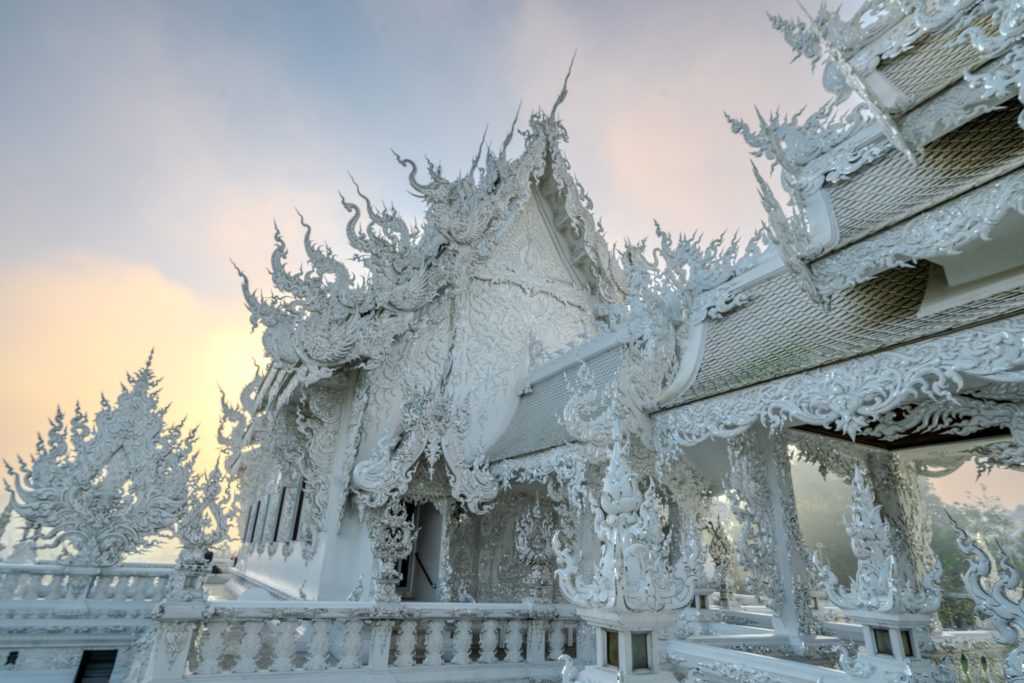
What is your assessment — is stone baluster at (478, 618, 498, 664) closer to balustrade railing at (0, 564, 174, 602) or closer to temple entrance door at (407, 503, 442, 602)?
temple entrance door at (407, 503, 442, 602)

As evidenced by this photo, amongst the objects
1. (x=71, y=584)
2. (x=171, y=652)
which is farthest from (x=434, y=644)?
(x=71, y=584)

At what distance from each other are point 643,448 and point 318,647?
3.21 meters

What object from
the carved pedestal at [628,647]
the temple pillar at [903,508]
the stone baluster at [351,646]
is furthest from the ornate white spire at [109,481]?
the temple pillar at [903,508]

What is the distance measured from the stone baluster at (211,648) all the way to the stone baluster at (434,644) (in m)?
1.63

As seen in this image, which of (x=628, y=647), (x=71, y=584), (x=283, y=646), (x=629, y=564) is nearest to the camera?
(x=628, y=647)

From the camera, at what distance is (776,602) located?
451 cm

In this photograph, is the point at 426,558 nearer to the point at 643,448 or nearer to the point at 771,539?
the point at 643,448

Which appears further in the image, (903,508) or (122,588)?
(903,508)

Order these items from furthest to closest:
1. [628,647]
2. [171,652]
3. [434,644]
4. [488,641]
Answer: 1. [488,641]
2. [434,644]
3. [171,652]
4. [628,647]

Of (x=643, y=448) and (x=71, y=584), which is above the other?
(x=643, y=448)

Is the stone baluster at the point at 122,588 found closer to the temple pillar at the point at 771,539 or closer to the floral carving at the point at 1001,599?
the temple pillar at the point at 771,539

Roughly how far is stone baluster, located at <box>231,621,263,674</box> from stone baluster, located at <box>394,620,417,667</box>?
1122 millimetres

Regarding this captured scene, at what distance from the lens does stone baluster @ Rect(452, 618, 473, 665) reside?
4.83m

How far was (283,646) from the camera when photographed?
13.8 ft
